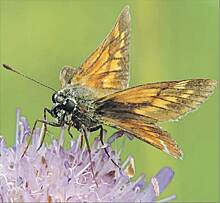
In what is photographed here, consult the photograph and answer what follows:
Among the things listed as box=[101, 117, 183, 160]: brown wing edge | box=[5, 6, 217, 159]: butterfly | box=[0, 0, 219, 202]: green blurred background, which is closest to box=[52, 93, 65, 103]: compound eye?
box=[5, 6, 217, 159]: butterfly

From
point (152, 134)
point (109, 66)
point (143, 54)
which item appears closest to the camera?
point (152, 134)

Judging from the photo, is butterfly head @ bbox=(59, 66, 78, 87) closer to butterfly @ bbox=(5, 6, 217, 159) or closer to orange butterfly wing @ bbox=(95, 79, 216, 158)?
butterfly @ bbox=(5, 6, 217, 159)

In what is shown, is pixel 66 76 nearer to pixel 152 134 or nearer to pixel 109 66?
pixel 109 66

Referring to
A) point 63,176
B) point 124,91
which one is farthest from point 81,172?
point 124,91

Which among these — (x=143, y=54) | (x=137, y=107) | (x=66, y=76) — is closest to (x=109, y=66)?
(x=66, y=76)

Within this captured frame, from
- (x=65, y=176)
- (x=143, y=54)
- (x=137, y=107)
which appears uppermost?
(x=143, y=54)

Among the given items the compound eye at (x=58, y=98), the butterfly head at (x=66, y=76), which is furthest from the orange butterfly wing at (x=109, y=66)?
the compound eye at (x=58, y=98)
